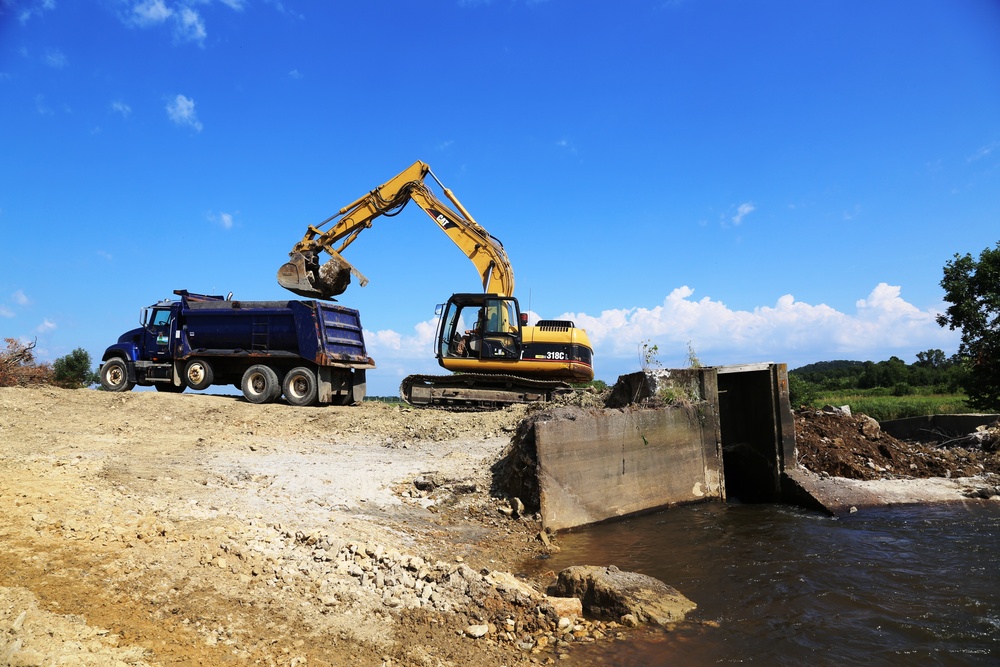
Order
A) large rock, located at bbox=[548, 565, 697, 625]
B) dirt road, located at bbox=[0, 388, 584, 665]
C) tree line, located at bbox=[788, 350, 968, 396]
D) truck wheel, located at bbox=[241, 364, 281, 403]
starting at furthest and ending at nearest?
tree line, located at bbox=[788, 350, 968, 396] → truck wheel, located at bbox=[241, 364, 281, 403] → large rock, located at bbox=[548, 565, 697, 625] → dirt road, located at bbox=[0, 388, 584, 665]

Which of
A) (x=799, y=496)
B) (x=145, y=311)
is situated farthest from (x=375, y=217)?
(x=799, y=496)

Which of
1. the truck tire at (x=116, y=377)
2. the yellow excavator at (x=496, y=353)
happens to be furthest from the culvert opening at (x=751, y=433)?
the truck tire at (x=116, y=377)

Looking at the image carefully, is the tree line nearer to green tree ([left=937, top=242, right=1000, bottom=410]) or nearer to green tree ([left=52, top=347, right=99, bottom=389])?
green tree ([left=937, top=242, right=1000, bottom=410])

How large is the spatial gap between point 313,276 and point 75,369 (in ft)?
34.3

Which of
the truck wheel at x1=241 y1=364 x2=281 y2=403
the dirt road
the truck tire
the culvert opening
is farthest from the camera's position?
the truck tire

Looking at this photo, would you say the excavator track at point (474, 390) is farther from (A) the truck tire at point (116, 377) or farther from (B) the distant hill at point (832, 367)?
(B) the distant hill at point (832, 367)

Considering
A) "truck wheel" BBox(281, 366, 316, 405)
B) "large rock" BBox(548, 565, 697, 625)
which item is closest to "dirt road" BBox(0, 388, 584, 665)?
"large rock" BBox(548, 565, 697, 625)

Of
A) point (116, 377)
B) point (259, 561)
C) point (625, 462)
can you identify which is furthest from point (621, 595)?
point (116, 377)

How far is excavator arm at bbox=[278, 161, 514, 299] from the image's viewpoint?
15.2 metres

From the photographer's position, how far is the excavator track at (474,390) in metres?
13.7

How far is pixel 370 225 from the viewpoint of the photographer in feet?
53.7

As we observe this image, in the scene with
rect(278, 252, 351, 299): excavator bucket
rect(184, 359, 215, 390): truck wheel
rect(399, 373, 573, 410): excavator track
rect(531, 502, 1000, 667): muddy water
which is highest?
rect(278, 252, 351, 299): excavator bucket

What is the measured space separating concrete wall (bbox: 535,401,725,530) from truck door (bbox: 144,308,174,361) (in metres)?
12.3

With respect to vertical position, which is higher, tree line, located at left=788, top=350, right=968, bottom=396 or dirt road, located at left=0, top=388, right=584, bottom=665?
tree line, located at left=788, top=350, right=968, bottom=396
